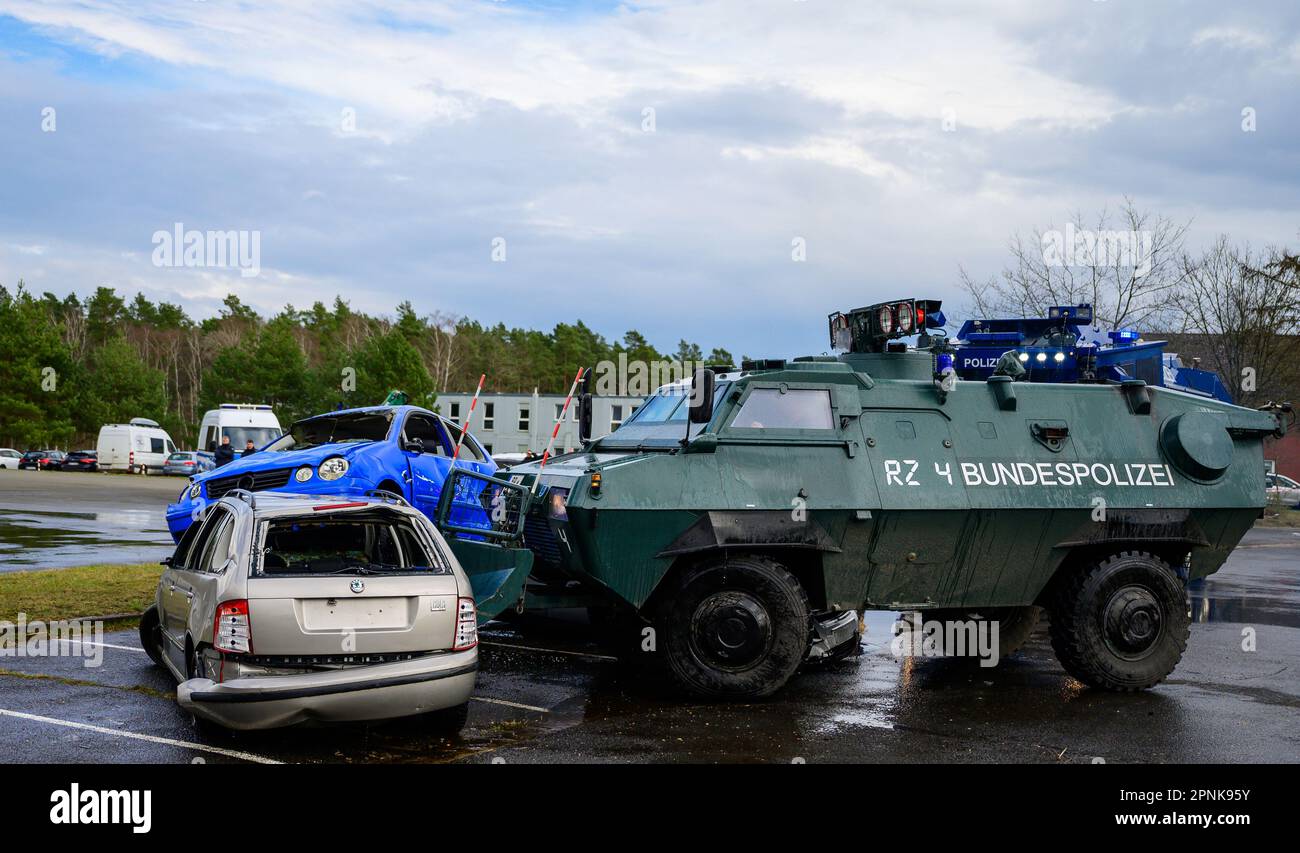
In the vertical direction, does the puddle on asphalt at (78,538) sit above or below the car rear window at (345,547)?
below

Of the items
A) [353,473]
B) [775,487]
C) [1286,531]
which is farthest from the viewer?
[1286,531]

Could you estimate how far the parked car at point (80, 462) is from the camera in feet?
183

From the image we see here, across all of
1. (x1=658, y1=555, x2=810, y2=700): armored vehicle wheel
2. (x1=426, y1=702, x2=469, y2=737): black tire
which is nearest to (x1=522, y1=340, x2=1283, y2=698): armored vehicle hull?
(x1=658, y1=555, x2=810, y2=700): armored vehicle wheel

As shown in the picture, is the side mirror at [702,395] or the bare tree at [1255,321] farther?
the bare tree at [1255,321]

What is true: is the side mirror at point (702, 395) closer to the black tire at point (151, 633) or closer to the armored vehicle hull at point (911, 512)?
the armored vehicle hull at point (911, 512)

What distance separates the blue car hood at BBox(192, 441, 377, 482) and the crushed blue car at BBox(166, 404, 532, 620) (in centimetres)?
→ 1

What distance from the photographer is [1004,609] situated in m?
10.7

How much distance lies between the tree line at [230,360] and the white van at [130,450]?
789 cm

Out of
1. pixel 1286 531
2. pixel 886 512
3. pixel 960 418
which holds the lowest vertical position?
pixel 1286 531

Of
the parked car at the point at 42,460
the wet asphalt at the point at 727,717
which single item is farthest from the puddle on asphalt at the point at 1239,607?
the parked car at the point at 42,460

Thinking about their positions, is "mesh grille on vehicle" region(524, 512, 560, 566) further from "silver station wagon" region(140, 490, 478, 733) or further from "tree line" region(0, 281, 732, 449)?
"tree line" region(0, 281, 732, 449)

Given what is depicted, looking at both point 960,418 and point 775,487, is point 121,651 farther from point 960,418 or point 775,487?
point 960,418
